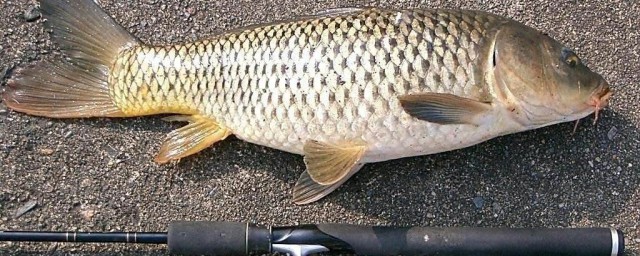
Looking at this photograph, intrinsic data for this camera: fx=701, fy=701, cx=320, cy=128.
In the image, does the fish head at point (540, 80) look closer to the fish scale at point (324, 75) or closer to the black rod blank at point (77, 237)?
the fish scale at point (324, 75)

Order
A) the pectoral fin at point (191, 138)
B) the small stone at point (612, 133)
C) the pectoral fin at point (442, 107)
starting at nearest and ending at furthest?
the pectoral fin at point (442, 107)
the pectoral fin at point (191, 138)
the small stone at point (612, 133)

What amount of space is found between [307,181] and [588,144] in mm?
855

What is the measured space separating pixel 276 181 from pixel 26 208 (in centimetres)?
74

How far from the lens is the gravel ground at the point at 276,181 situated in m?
2.07

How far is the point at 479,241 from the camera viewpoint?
72.5 inches

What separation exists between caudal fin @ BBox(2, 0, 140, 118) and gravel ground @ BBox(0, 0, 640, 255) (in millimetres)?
82

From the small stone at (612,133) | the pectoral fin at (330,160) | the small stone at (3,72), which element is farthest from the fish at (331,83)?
the small stone at (612,133)

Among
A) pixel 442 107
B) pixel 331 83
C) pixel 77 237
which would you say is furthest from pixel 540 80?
pixel 77 237

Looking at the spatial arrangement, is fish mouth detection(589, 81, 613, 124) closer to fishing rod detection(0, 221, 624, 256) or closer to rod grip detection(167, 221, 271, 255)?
fishing rod detection(0, 221, 624, 256)

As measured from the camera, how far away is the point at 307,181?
2.04 m

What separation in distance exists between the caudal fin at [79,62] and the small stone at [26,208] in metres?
0.27

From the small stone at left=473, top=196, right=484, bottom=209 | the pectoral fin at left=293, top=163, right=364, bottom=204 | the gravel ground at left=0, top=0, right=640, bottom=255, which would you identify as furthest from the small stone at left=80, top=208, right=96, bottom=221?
the small stone at left=473, top=196, right=484, bottom=209

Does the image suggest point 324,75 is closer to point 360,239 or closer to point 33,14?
point 360,239

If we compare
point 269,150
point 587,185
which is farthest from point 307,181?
point 587,185
